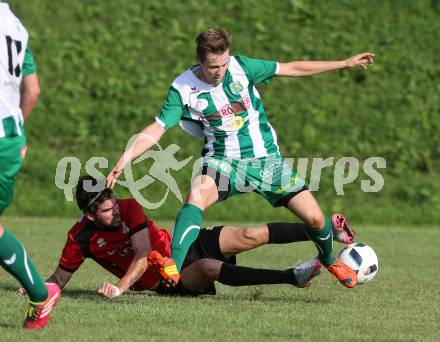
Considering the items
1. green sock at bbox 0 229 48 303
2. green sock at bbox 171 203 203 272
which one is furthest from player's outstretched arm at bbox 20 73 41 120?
green sock at bbox 171 203 203 272

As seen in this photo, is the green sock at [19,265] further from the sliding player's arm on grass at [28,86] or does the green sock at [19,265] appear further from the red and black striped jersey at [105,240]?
the red and black striped jersey at [105,240]

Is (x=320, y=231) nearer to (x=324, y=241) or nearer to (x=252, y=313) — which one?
(x=324, y=241)

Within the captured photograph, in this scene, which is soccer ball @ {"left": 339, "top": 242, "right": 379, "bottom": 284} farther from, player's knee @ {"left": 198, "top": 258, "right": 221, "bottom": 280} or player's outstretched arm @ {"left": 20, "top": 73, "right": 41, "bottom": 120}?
player's outstretched arm @ {"left": 20, "top": 73, "right": 41, "bottom": 120}

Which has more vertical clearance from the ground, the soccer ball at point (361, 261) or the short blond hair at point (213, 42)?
the short blond hair at point (213, 42)

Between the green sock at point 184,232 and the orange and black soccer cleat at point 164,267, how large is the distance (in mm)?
149

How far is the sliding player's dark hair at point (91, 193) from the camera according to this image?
21.9 ft

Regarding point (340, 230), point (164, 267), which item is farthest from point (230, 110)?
point (340, 230)

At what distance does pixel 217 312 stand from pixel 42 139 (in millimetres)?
12030

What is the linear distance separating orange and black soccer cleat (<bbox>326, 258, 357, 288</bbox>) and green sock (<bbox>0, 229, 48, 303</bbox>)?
107 inches

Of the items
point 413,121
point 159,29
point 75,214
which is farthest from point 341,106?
point 75,214

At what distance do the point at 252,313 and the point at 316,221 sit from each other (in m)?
1.09

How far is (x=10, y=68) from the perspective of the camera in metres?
5.14

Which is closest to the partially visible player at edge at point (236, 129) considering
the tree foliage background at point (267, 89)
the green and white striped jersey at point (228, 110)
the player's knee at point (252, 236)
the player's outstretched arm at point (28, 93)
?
the green and white striped jersey at point (228, 110)

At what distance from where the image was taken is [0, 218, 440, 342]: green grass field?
17.8 feet
